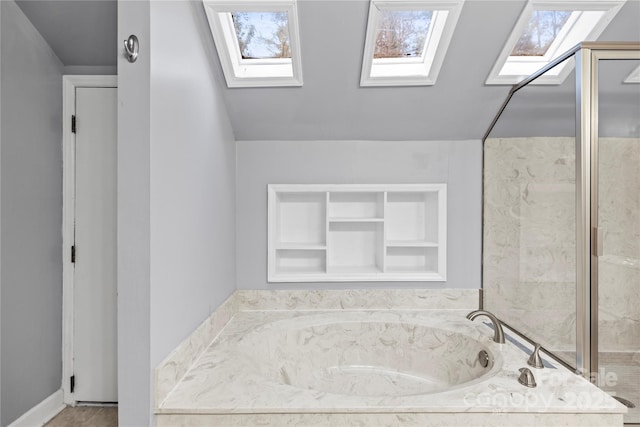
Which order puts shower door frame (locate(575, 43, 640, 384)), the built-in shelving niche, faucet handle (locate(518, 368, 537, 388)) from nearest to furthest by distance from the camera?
faucet handle (locate(518, 368, 537, 388)) < shower door frame (locate(575, 43, 640, 384)) < the built-in shelving niche

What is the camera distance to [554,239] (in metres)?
1.86

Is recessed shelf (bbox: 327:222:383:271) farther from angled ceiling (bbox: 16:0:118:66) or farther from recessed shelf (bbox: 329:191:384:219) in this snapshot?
angled ceiling (bbox: 16:0:118:66)

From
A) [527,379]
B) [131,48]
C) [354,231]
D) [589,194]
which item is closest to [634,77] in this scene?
[589,194]

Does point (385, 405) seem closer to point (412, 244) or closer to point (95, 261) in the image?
point (412, 244)

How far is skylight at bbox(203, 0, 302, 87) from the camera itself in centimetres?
181

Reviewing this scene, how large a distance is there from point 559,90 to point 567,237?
0.71 meters

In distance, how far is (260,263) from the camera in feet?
8.64

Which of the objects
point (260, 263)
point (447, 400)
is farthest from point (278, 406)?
point (260, 263)

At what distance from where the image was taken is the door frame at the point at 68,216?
2.11m

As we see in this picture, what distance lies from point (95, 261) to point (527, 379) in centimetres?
224

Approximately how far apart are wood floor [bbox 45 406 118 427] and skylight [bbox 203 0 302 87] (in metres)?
1.94

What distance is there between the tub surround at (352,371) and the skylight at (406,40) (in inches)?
55.9

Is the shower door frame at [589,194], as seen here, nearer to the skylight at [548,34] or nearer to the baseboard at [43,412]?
the skylight at [548,34]

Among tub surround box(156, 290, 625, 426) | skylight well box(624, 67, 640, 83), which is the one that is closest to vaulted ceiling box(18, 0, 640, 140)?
skylight well box(624, 67, 640, 83)
